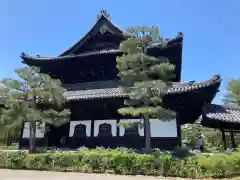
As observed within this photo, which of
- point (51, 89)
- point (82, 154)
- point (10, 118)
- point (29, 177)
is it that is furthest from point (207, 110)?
point (10, 118)

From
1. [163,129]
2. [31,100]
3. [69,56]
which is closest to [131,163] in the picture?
[163,129]

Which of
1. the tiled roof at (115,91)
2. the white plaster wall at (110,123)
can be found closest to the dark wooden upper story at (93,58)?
the tiled roof at (115,91)

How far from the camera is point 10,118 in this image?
12.9 m

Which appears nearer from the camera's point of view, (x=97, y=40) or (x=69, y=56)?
(x=69, y=56)

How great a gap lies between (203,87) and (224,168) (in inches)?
185

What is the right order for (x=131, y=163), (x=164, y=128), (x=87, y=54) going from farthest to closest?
(x=87, y=54) < (x=164, y=128) < (x=131, y=163)

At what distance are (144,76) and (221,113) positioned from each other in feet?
17.6

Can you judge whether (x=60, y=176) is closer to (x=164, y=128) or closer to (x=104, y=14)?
(x=164, y=128)

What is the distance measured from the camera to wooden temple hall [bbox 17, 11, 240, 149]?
13922 millimetres

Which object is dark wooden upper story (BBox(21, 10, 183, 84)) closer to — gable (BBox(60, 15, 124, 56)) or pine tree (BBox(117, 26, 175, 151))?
gable (BBox(60, 15, 124, 56))

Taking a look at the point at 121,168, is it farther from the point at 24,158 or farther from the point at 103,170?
the point at 24,158

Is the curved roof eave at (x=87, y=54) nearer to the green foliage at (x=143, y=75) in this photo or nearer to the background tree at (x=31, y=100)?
the green foliage at (x=143, y=75)

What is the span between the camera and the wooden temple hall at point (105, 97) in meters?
13.9

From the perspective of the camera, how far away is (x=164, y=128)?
1428 centimetres
